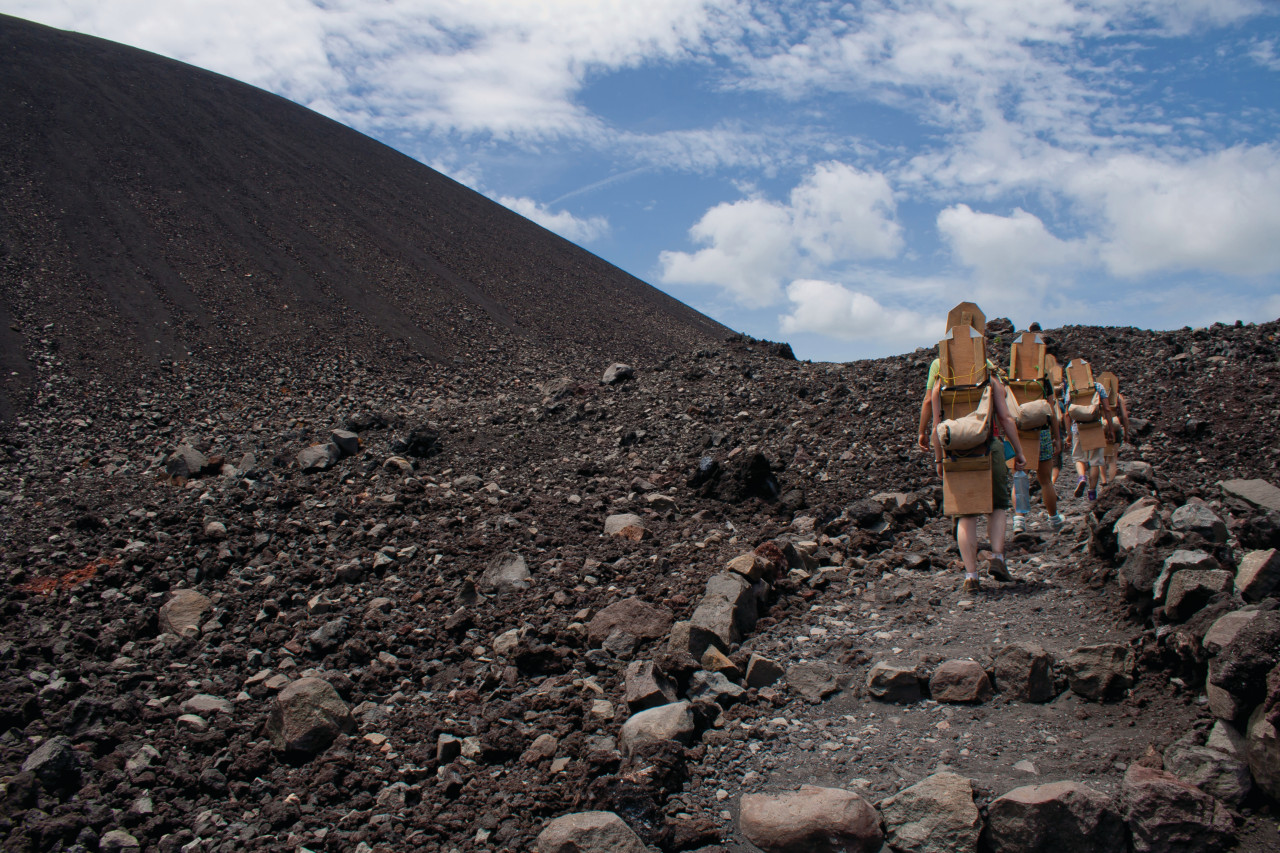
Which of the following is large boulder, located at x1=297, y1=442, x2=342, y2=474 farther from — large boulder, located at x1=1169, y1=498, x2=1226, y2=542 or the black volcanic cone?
the black volcanic cone

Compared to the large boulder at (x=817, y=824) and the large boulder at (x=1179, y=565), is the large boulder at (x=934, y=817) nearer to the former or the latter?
the large boulder at (x=817, y=824)

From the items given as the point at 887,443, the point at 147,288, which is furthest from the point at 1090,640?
the point at 147,288

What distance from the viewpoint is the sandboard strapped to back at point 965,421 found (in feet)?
15.3

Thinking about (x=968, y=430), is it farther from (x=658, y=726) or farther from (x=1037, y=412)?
(x=658, y=726)

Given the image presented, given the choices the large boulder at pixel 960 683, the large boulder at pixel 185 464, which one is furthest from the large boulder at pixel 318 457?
the large boulder at pixel 960 683

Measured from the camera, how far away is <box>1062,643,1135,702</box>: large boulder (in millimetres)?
3098

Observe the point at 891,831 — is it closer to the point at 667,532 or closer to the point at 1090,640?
the point at 1090,640

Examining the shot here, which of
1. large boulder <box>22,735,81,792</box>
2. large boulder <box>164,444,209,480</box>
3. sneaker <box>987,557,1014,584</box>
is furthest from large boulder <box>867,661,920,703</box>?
large boulder <box>164,444,209,480</box>

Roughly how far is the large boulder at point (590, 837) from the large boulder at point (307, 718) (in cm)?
137

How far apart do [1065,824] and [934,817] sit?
0.39 meters

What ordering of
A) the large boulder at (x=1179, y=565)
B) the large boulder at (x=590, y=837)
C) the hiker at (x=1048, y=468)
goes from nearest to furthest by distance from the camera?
the large boulder at (x=590, y=837), the large boulder at (x=1179, y=565), the hiker at (x=1048, y=468)

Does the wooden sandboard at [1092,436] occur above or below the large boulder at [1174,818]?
above

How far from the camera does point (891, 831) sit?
255 cm

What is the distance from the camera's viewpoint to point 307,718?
348cm
